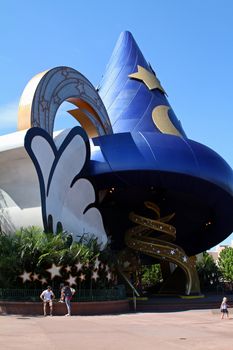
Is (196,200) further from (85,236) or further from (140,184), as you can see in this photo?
(85,236)

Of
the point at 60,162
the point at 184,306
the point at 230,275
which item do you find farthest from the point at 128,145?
the point at 230,275

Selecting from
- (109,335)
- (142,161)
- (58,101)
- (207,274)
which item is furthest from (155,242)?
(207,274)

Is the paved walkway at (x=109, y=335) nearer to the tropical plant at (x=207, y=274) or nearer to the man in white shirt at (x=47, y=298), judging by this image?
the man in white shirt at (x=47, y=298)

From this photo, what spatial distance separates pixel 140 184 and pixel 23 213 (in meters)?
10.6

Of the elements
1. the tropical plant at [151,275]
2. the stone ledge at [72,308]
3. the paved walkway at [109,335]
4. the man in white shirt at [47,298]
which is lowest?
the paved walkway at [109,335]

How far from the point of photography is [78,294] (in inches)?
820

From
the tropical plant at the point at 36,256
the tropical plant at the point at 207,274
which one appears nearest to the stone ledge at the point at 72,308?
the tropical plant at the point at 36,256

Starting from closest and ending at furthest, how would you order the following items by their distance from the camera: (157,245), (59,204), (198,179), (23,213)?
(23,213) → (59,204) → (198,179) → (157,245)

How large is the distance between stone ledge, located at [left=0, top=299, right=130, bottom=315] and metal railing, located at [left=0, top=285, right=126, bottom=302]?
0.43 metres

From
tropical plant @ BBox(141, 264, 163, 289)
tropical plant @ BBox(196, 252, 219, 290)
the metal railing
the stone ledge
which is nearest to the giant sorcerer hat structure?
the metal railing

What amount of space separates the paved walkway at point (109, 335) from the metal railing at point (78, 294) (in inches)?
141

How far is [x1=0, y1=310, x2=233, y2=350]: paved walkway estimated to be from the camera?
35.6ft

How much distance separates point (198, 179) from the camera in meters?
29.5

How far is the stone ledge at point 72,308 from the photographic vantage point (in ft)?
62.1
